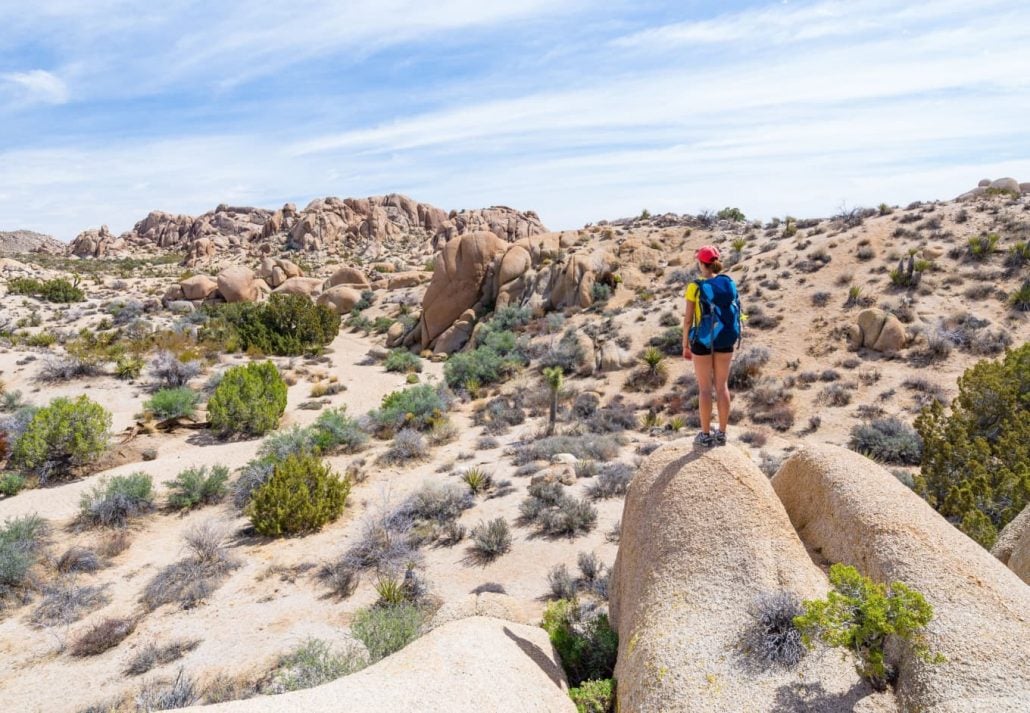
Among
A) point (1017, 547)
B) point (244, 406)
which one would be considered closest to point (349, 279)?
point (244, 406)

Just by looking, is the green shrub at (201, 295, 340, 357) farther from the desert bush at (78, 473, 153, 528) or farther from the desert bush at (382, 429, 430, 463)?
the desert bush at (78, 473, 153, 528)

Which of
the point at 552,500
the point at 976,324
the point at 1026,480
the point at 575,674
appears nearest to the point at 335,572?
the point at 552,500

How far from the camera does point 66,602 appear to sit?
315 inches

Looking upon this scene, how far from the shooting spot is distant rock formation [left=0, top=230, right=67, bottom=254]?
94206 mm

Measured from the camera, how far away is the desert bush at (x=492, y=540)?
30.3ft

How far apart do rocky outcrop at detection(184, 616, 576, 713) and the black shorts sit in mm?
3001

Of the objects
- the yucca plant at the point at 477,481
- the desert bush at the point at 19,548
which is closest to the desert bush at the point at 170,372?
the desert bush at the point at 19,548

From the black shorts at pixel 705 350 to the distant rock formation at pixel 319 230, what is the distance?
208ft

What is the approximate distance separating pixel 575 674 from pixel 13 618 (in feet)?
27.1

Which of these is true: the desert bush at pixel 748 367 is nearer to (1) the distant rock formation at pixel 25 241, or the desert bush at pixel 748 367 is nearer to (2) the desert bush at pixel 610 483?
(2) the desert bush at pixel 610 483

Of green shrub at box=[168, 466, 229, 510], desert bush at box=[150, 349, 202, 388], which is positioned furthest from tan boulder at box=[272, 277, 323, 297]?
green shrub at box=[168, 466, 229, 510]

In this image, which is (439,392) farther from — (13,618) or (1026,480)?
(1026,480)

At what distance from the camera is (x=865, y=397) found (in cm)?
1520

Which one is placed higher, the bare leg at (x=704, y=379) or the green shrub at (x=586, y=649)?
the bare leg at (x=704, y=379)
